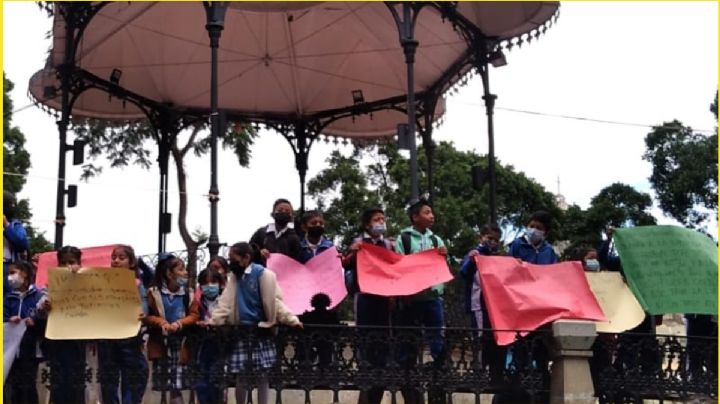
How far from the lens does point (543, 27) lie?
1769 centimetres

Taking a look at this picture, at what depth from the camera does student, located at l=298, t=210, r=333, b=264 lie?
34.1 ft

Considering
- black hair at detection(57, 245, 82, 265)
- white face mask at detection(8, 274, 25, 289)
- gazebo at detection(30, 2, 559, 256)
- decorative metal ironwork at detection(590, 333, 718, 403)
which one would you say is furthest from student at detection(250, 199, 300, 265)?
gazebo at detection(30, 2, 559, 256)

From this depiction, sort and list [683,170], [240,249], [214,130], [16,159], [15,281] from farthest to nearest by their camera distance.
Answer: [683,170] < [16,159] < [214,130] < [15,281] < [240,249]

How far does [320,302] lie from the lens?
10.2 metres

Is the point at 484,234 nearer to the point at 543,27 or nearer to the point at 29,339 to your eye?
the point at 29,339

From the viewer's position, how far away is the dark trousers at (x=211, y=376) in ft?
30.9

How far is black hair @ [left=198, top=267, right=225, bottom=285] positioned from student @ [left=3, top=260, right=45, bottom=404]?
159cm

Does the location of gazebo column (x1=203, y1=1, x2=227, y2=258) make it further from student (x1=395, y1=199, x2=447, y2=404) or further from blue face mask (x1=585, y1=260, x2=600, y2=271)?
blue face mask (x1=585, y1=260, x2=600, y2=271)

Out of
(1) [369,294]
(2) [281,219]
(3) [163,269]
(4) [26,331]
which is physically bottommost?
(4) [26,331]

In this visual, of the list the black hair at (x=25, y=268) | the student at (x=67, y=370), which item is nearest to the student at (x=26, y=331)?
the black hair at (x=25, y=268)

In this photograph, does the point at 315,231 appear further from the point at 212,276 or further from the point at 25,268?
the point at 25,268

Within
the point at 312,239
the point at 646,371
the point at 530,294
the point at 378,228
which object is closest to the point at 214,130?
the point at 312,239

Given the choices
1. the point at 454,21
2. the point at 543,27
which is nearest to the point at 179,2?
the point at 454,21

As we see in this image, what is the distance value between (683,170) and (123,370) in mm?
30201
